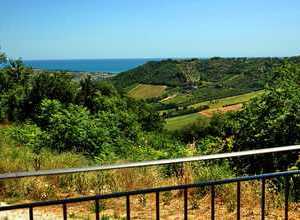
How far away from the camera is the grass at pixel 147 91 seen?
10212cm

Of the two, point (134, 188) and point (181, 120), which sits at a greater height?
point (134, 188)

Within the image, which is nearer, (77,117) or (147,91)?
(77,117)

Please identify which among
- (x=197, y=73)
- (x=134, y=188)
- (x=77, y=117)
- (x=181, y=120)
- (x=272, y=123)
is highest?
(x=272, y=123)

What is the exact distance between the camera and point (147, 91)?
10581 centimetres

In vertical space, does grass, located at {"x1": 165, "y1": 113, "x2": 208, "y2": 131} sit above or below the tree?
below

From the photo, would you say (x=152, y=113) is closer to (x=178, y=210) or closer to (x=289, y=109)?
(x=289, y=109)

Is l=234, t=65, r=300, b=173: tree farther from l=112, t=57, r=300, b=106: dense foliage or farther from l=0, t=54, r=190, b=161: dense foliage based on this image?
l=112, t=57, r=300, b=106: dense foliage

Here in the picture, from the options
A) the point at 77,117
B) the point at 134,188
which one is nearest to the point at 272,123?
the point at 134,188

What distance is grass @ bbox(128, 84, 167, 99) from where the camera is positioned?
102125mm

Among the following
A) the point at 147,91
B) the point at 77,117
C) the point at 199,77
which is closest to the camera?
the point at 77,117

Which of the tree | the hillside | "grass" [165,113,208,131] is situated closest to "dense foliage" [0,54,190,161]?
the tree

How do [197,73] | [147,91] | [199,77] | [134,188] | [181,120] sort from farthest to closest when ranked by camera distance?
1. [197,73]
2. [199,77]
3. [147,91]
4. [181,120]
5. [134,188]

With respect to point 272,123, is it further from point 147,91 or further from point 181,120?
point 147,91

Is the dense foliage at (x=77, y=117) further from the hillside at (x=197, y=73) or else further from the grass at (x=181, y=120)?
the hillside at (x=197, y=73)
